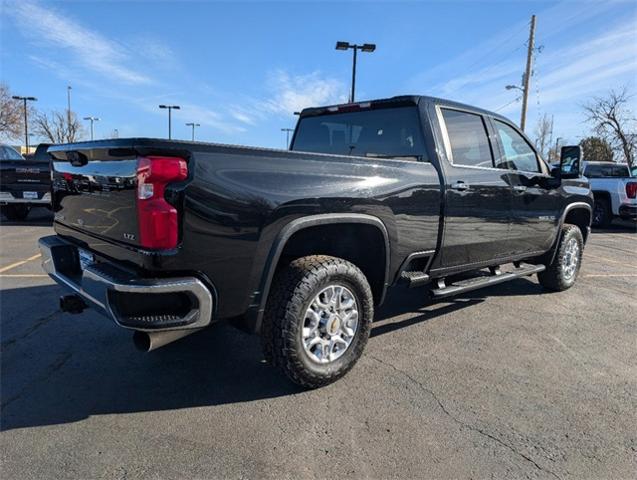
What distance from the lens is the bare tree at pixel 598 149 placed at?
33.5m

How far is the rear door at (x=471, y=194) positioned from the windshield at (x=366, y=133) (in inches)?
10.8

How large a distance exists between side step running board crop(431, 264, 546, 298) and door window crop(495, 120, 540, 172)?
1.07m

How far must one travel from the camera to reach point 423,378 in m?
3.28

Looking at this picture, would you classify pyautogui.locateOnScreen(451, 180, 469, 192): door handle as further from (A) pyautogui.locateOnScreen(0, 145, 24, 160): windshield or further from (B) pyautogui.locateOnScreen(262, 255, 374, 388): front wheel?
(A) pyautogui.locateOnScreen(0, 145, 24, 160): windshield

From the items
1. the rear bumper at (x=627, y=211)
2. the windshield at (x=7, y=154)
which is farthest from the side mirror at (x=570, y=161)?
the windshield at (x=7, y=154)

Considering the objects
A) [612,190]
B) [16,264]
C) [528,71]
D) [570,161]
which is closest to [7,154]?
[16,264]

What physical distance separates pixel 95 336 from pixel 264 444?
2.13m

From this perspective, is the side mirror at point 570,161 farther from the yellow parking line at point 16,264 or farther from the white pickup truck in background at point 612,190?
the white pickup truck in background at point 612,190

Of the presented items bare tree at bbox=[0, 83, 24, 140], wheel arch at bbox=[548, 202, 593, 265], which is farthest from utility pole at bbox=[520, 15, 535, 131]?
bare tree at bbox=[0, 83, 24, 140]

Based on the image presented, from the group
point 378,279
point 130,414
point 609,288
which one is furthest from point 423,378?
point 609,288

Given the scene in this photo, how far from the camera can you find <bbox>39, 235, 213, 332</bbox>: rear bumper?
234 cm

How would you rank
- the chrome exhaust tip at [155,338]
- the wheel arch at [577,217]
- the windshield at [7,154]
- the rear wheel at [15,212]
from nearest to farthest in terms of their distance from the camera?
the chrome exhaust tip at [155,338]
the wheel arch at [577,217]
the windshield at [7,154]
the rear wheel at [15,212]

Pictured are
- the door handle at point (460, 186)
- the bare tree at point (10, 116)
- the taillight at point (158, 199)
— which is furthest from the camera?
the bare tree at point (10, 116)

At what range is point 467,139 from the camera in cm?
423
